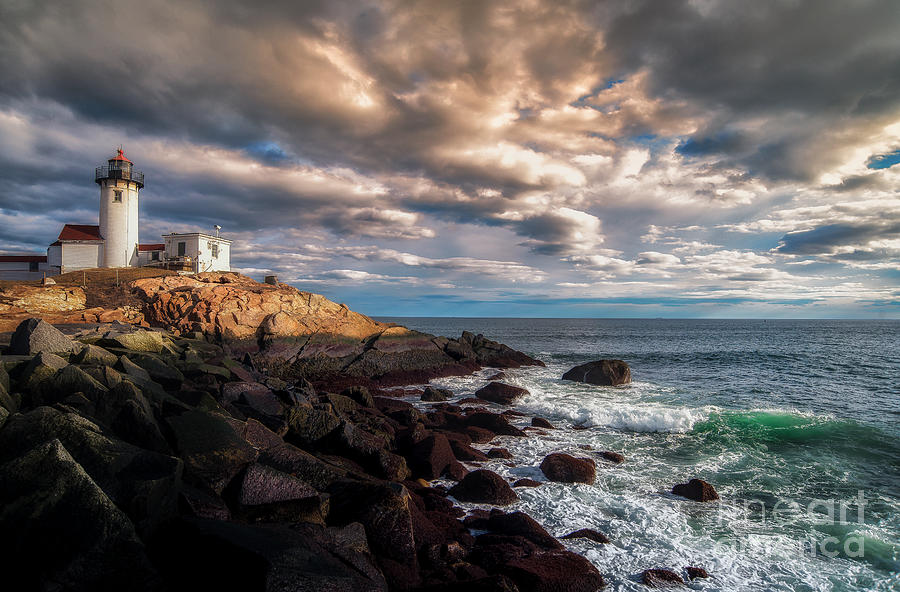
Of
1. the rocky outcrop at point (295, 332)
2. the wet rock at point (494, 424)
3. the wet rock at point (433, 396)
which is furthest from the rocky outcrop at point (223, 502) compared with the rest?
the rocky outcrop at point (295, 332)

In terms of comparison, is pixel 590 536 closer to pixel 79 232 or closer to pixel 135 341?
pixel 135 341

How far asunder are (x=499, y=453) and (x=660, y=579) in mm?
5273

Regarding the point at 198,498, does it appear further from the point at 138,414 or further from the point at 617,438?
the point at 617,438

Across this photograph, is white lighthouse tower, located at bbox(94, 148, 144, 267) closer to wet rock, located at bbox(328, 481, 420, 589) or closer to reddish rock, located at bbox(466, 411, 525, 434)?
reddish rock, located at bbox(466, 411, 525, 434)

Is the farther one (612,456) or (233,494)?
(612,456)

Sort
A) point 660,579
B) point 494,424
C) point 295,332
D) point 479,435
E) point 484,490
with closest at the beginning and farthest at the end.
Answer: point 660,579 < point 484,490 < point 479,435 < point 494,424 < point 295,332

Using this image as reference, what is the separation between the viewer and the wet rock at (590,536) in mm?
7078

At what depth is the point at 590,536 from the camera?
23.5 ft

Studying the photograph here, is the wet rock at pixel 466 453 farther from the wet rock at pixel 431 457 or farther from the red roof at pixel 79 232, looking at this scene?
the red roof at pixel 79 232

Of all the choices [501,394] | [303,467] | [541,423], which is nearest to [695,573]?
[303,467]

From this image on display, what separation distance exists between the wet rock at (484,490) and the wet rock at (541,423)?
19.7ft

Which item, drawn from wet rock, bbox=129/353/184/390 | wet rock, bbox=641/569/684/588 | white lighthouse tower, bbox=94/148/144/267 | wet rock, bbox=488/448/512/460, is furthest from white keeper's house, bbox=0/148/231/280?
wet rock, bbox=641/569/684/588

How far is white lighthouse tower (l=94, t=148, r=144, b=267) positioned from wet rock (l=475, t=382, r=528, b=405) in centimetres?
3953

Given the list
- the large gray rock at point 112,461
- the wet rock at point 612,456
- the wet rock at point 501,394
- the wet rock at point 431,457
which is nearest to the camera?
the large gray rock at point 112,461
